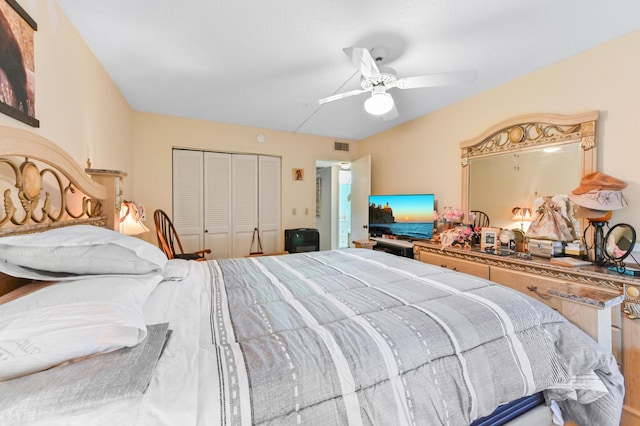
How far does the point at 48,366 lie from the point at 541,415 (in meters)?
1.80

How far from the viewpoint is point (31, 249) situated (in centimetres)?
89

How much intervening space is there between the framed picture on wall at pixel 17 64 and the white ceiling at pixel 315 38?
0.54 meters

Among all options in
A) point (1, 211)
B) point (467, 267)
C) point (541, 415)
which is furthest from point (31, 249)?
point (467, 267)

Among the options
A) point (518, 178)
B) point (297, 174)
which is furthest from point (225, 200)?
point (518, 178)

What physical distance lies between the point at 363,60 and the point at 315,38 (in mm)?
476

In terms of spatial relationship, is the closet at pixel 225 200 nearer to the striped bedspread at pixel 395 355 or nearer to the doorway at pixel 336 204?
the doorway at pixel 336 204

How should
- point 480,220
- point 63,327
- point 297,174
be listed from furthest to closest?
point 297,174, point 480,220, point 63,327

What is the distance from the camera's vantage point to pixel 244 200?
3957 mm

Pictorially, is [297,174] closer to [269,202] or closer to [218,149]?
[269,202]

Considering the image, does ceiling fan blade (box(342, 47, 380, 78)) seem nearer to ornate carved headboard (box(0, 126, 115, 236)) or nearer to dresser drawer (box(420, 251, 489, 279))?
ornate carved headboard (box(0, 126, 115, 236))

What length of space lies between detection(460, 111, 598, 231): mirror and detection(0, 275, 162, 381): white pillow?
3006mm

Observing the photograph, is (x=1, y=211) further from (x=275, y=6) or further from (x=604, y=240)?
(x=604, y=240)

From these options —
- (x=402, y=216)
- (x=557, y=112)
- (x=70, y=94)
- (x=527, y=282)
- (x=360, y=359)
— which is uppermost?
(x=557, y=112)

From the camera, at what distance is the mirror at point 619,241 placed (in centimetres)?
172
